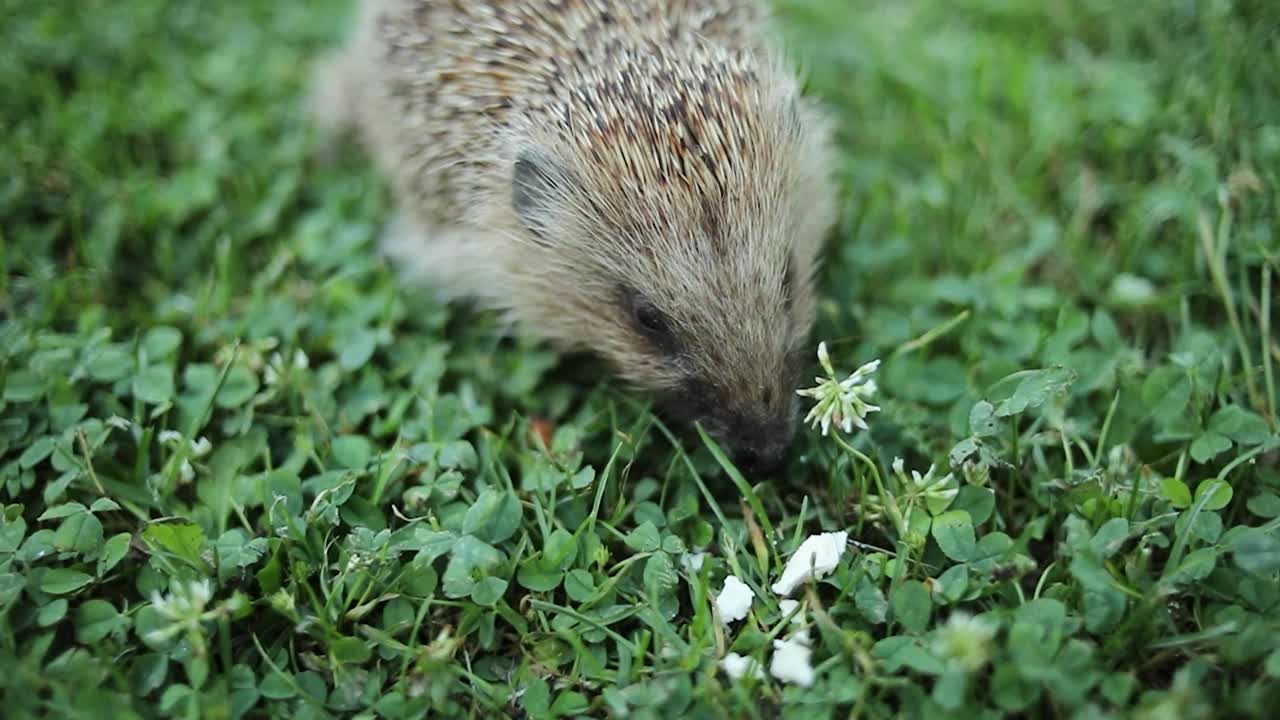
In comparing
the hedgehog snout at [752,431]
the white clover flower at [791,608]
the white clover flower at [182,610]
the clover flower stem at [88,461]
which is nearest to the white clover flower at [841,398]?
the hedgehog snout at [752,431]

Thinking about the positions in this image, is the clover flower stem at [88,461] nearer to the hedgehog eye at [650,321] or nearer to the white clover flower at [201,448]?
the white clover flower at [201,448]

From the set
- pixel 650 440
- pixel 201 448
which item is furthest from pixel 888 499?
pixel 201 448

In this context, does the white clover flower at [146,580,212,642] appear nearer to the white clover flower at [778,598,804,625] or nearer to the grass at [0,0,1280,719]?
the grass at [0,0,1280,719]

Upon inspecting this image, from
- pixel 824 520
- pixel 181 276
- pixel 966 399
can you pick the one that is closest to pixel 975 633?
pixel 824 520

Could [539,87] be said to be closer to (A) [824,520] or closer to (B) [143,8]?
(A) [824,520]

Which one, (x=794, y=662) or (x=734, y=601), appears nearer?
(x=794, y=662)

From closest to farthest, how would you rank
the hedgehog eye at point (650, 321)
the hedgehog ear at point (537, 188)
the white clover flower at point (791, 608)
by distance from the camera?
the white clover flower at point (791, 608)
the hedgehog eye at point (650, 321)
the hedgehog ear at point (537, 188)

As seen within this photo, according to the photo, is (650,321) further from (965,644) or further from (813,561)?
(965,644)
